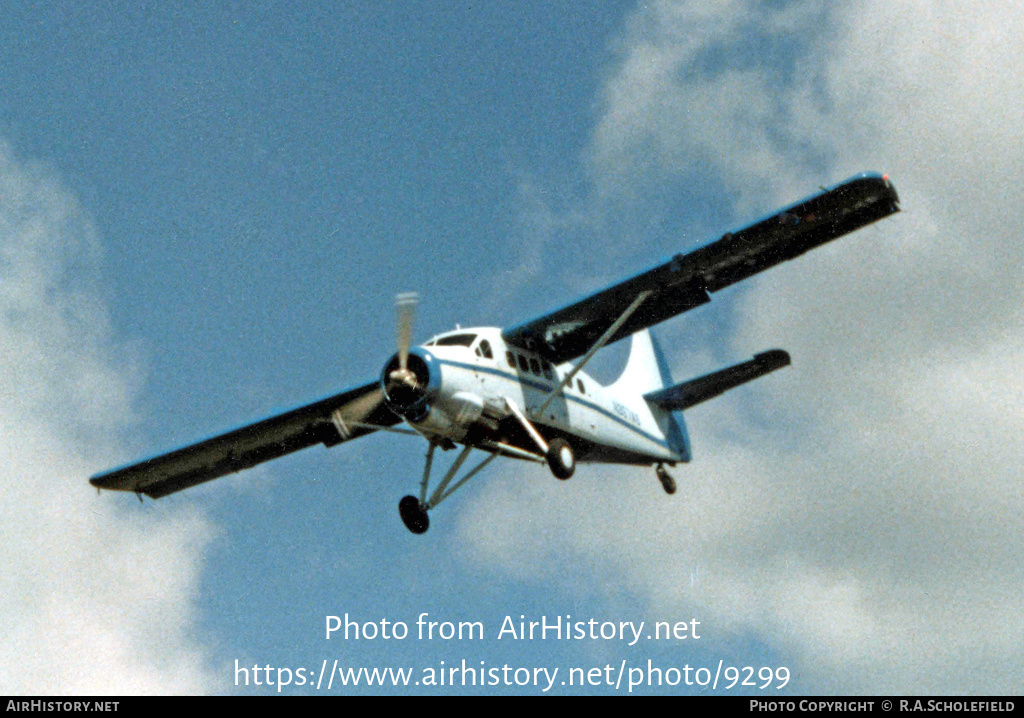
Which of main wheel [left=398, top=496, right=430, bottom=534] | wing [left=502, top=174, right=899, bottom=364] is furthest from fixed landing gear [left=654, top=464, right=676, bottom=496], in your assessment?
main wheel [left=398, top=496, right=430, bottom=534]

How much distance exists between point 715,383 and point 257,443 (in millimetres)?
10063

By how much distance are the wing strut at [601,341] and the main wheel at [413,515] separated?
2.94 metres

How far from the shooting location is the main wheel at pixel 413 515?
2203 cm

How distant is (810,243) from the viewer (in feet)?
68.8

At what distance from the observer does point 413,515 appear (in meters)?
22.0

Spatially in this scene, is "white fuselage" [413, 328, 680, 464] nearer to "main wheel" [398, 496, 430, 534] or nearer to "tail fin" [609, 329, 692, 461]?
"tail fin" [609, 329, 692, 461]

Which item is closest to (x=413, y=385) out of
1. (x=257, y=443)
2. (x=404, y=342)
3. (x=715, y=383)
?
(x=404, y=342)

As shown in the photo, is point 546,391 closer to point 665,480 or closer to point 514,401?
point 514,401

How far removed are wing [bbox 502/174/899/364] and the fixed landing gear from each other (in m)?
4.65

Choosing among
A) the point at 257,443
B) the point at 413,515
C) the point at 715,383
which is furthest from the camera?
the point at 257,443

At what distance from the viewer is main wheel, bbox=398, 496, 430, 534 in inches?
867

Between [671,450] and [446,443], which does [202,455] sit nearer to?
[446,443]
